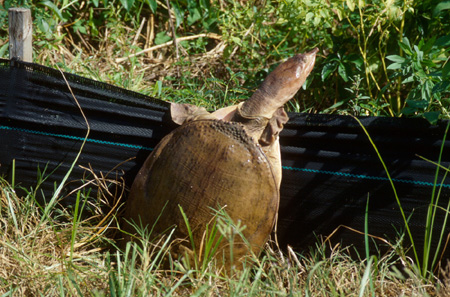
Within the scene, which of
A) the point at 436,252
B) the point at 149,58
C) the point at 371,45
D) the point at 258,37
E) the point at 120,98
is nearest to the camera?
the point at 436,252

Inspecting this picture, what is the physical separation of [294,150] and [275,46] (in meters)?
1.51

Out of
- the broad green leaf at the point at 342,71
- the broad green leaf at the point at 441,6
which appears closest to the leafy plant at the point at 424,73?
the broad green leaf at the point at 441,6

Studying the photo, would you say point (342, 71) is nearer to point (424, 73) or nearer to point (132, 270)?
point (424, 73)

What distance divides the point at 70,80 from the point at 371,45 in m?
1.64

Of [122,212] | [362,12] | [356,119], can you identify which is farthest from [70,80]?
[362,12]

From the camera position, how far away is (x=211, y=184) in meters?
2.28

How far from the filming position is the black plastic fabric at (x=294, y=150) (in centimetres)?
232

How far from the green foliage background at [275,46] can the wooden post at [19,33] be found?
0.69 m

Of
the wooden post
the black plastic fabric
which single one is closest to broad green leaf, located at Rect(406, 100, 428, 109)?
the black plastic fabric

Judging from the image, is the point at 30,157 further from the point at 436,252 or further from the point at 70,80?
the point at 436,252

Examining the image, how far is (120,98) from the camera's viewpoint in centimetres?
251

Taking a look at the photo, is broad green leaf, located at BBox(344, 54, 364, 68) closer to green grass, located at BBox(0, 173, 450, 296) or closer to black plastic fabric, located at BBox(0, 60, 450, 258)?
black plastic fabric, located at BBox(0, 60, 450, 258)

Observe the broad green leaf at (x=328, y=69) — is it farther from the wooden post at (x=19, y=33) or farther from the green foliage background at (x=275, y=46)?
the wooden post at (x=19, y=33)

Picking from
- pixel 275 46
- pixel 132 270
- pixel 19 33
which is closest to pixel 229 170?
pixel 132 270
